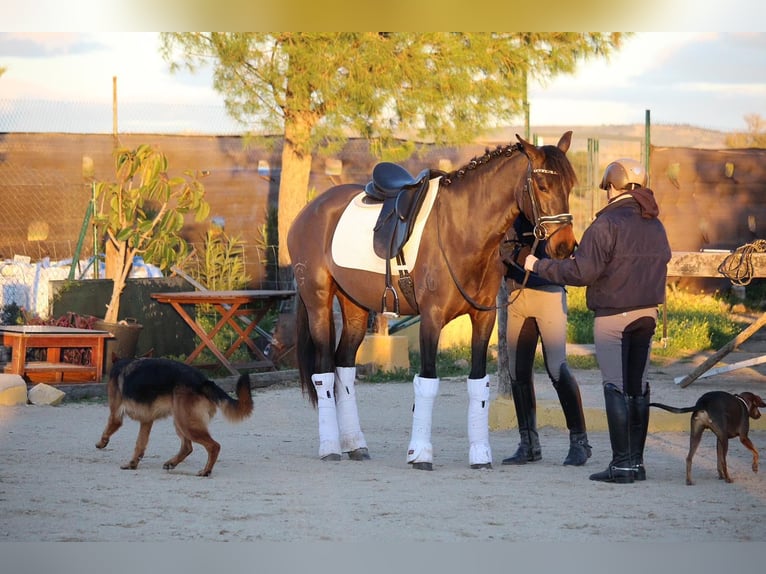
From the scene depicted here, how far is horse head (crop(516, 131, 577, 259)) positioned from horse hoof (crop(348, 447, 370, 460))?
212cm

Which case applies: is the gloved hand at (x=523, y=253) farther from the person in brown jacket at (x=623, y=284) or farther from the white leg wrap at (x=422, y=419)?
the white leg wrap at (x=422, y=419)

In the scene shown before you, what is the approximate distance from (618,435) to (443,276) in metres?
1.54

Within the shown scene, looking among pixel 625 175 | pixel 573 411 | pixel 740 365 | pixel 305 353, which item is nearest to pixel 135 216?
pixel 305 353

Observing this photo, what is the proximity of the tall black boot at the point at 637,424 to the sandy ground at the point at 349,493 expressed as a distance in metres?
0.18

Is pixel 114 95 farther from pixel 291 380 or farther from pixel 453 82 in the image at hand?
pixel 291 380

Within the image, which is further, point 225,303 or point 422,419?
point 225,303

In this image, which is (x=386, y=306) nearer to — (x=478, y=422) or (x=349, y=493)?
(x=478, y=422)

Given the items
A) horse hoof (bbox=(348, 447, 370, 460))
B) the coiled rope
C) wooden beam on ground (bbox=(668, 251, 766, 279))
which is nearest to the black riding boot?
horse hoof (bbox=(348, 447, 370, 460))

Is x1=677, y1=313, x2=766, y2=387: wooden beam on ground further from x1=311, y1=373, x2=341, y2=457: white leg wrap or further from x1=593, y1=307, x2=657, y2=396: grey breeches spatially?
x1=311, y1=373, x2=341, y2=457: white leg wrap

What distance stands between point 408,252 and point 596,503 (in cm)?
218

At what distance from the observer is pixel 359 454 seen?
864 cm

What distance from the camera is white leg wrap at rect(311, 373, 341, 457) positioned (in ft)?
28.3

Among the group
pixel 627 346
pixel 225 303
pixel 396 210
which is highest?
pixel 396 210

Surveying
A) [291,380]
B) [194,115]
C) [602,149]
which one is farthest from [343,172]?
[602,149]
